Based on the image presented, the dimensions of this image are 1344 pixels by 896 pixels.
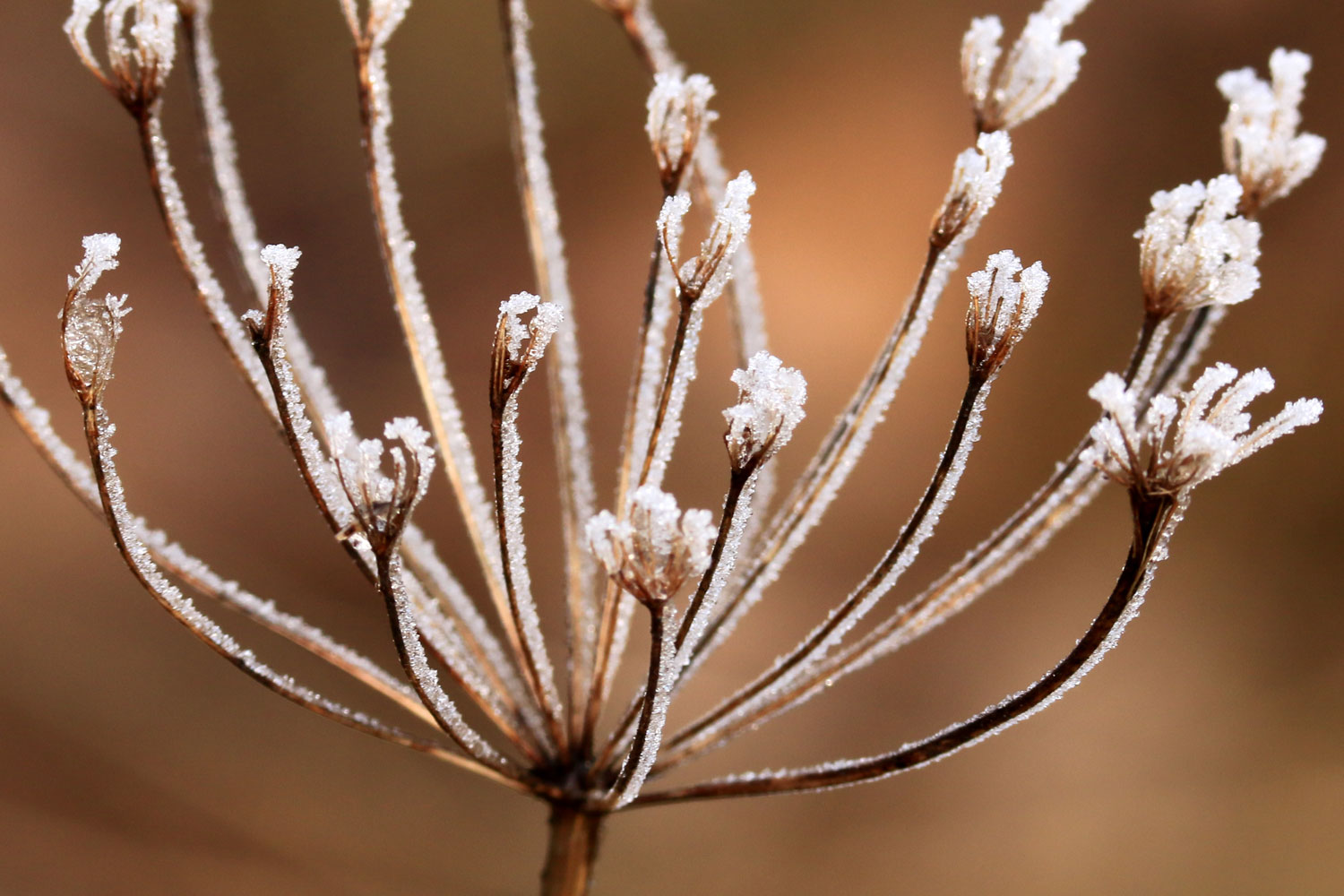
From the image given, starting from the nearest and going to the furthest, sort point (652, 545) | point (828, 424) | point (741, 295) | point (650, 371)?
1. point (652, 545)
2. point (650, 371)
3. point (741, 295)
4. point (828, 424)

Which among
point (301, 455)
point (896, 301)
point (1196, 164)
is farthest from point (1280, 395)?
point (301, 455)

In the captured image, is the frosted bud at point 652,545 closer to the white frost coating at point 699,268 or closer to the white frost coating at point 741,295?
the white frost coating at point 699,268

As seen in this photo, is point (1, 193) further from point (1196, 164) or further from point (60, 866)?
point (1196, 164)

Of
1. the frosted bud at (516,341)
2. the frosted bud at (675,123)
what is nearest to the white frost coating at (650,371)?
the frosted bud at (675,123)

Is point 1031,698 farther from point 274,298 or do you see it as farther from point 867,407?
point 274,298

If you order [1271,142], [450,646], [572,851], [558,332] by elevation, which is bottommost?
[572,851]

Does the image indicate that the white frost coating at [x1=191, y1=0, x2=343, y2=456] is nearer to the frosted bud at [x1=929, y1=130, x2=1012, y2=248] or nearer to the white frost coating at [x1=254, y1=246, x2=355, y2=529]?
the white frost coating at [x1=254, y1=246, x2=355, y2=529]

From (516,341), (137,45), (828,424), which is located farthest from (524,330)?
(828,424)
